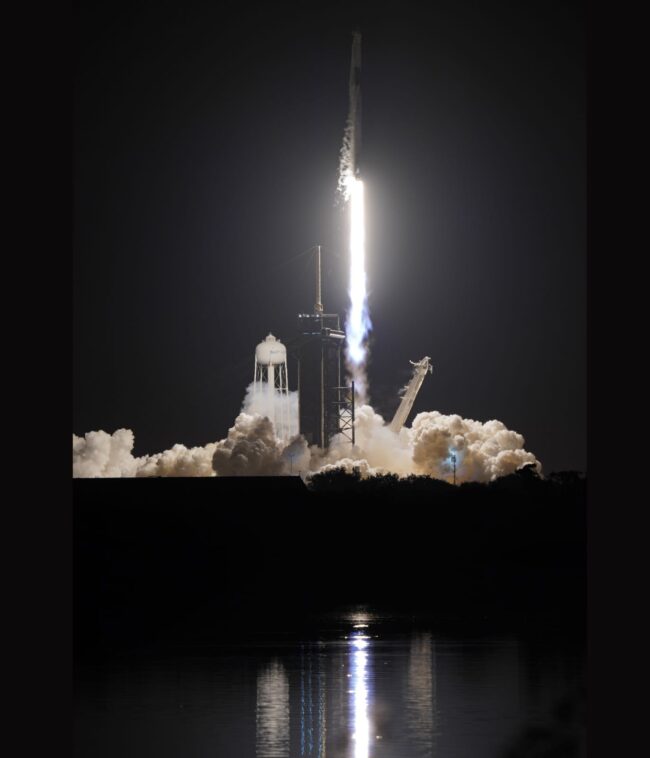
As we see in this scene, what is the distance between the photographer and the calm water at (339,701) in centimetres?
2595

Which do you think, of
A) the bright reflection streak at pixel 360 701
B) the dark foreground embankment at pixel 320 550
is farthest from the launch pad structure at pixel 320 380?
the bright reflection streak at pixel 360 701

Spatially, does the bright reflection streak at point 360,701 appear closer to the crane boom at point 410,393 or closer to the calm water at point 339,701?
the calm water at point 339,701

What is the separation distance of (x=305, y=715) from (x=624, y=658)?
5.40 meters

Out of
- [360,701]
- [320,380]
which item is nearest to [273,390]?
[320,380]

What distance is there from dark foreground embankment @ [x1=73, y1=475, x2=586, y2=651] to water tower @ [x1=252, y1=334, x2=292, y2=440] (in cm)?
1037

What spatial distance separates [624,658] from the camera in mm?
29797

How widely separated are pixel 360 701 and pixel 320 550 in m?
42.3

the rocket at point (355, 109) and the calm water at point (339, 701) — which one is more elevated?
the rocket at point (355, 109)

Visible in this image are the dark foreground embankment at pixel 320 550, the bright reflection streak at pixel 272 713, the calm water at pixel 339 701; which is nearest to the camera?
the bright reflection streak at pixel 272 713

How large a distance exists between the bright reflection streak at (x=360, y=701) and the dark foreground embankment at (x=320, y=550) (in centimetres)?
875

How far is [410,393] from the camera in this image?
9850 cm

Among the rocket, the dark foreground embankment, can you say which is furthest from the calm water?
the rocket

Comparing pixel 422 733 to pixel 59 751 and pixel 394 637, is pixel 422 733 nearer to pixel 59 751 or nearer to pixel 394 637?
pixel 59 751

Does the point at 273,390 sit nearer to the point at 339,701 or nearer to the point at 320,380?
the point at 320,380
